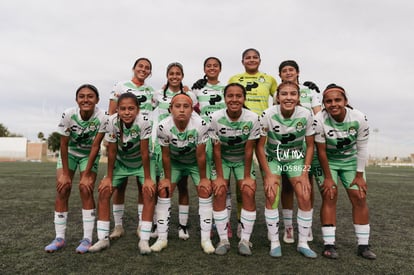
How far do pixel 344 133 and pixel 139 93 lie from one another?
9.58 ft

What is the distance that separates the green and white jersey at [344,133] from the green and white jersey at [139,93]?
2437 mm

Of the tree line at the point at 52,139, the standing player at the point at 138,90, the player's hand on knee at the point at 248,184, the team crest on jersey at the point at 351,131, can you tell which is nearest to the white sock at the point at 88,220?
the standing player at the point at 138,90

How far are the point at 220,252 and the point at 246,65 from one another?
277 centimetres

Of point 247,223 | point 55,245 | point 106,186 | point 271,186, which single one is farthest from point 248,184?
point 55,245

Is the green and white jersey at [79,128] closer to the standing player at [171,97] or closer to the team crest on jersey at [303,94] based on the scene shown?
the standing player at [171,97]

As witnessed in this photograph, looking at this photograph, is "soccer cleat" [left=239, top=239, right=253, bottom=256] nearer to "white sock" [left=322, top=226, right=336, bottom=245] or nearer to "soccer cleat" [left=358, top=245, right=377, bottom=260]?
"white sock" [left=322, top=226, right=336, bottom=245]

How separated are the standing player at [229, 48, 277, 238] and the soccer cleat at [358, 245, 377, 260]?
1.69m

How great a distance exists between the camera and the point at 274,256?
352 centimetres

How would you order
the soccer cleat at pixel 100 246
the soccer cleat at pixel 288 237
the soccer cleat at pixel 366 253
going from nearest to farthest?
the soccer cleat at pixel 366 253 → the soccer cleat at pixel 100 246 → the soccer cleat at pixel 288 237

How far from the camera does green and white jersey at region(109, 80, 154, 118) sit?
4.61 meters

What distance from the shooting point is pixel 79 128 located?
397 cm

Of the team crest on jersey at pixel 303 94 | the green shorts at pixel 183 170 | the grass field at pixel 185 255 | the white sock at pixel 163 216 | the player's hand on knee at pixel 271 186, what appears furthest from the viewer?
the team crest on jersey at pixel 303 94

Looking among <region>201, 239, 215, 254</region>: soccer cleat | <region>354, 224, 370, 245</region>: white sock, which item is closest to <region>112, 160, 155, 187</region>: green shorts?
<region>201, 239, 215, 254</region>: soccer cleat

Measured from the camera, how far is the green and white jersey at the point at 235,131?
381cm
